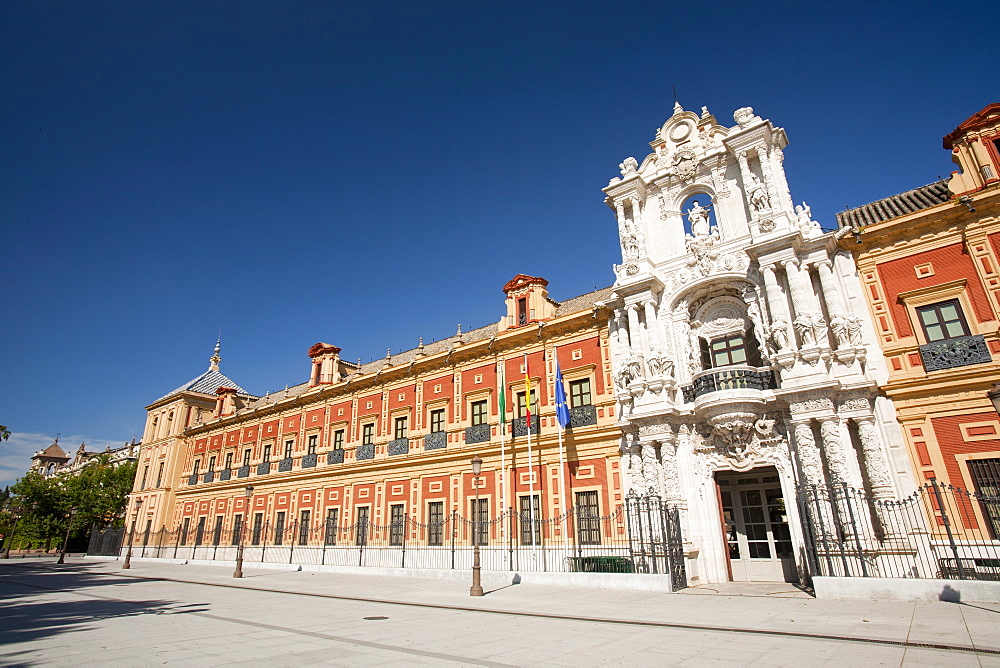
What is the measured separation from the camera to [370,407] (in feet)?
84.9

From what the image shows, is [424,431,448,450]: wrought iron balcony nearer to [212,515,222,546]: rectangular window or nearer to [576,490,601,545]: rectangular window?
[576,490,601,545]: rectangular window

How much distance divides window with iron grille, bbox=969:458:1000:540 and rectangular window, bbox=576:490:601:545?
9.42m

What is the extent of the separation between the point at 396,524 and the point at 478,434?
5560mm

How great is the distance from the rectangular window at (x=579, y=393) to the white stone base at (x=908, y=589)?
933cm

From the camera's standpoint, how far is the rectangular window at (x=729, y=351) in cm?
1623

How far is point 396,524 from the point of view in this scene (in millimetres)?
22406

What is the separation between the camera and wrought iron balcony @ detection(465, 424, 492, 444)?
68.5 ft

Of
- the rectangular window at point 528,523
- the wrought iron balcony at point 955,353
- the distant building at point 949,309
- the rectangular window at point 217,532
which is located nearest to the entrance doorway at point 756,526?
the distant building at point 949,309

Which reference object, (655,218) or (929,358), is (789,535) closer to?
(929,358)

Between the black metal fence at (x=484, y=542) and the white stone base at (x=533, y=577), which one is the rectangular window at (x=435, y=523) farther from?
the white stone base at (x=533, y=577)

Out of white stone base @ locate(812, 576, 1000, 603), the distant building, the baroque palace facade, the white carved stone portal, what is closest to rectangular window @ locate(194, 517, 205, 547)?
the baroque palace facade

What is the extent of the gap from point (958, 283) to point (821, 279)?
304cm

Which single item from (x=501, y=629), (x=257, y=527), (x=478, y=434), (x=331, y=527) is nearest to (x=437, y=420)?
(x=478, y=434)

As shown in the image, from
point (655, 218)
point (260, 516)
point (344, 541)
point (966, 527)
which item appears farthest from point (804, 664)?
point (260, 516)
